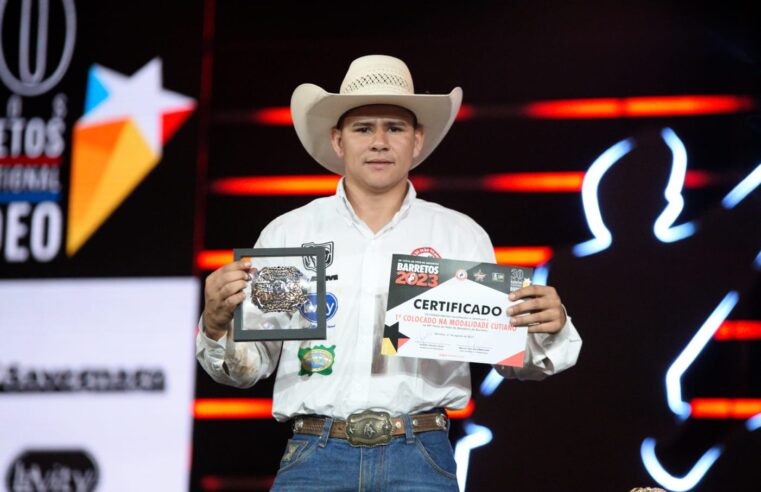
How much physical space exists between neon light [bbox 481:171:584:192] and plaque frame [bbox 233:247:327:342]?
1505 mm

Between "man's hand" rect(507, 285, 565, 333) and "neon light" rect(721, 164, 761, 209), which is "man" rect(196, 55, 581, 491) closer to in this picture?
"man's hand" rect(507, 285, 565, 333)

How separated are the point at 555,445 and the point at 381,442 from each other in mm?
1442

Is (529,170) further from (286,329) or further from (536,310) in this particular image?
(286,329)

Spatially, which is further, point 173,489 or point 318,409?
point 173,489

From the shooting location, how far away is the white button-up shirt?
8.41ft

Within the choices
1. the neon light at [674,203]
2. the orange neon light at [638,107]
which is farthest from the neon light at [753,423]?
the orange neon light at [638,107]

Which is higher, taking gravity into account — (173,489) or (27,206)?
(27,206)

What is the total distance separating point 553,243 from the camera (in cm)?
381

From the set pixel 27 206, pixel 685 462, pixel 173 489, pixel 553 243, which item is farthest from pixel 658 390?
pixel 27 206

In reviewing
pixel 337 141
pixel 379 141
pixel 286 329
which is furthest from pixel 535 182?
Answer: pixel 286 329

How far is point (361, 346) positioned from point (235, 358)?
1.08ft

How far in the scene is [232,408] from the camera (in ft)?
12.8

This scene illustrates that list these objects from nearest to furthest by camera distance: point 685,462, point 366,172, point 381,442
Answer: point 381,442, point 366,172, point 685,462

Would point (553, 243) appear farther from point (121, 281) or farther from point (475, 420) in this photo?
point (121, 281)
